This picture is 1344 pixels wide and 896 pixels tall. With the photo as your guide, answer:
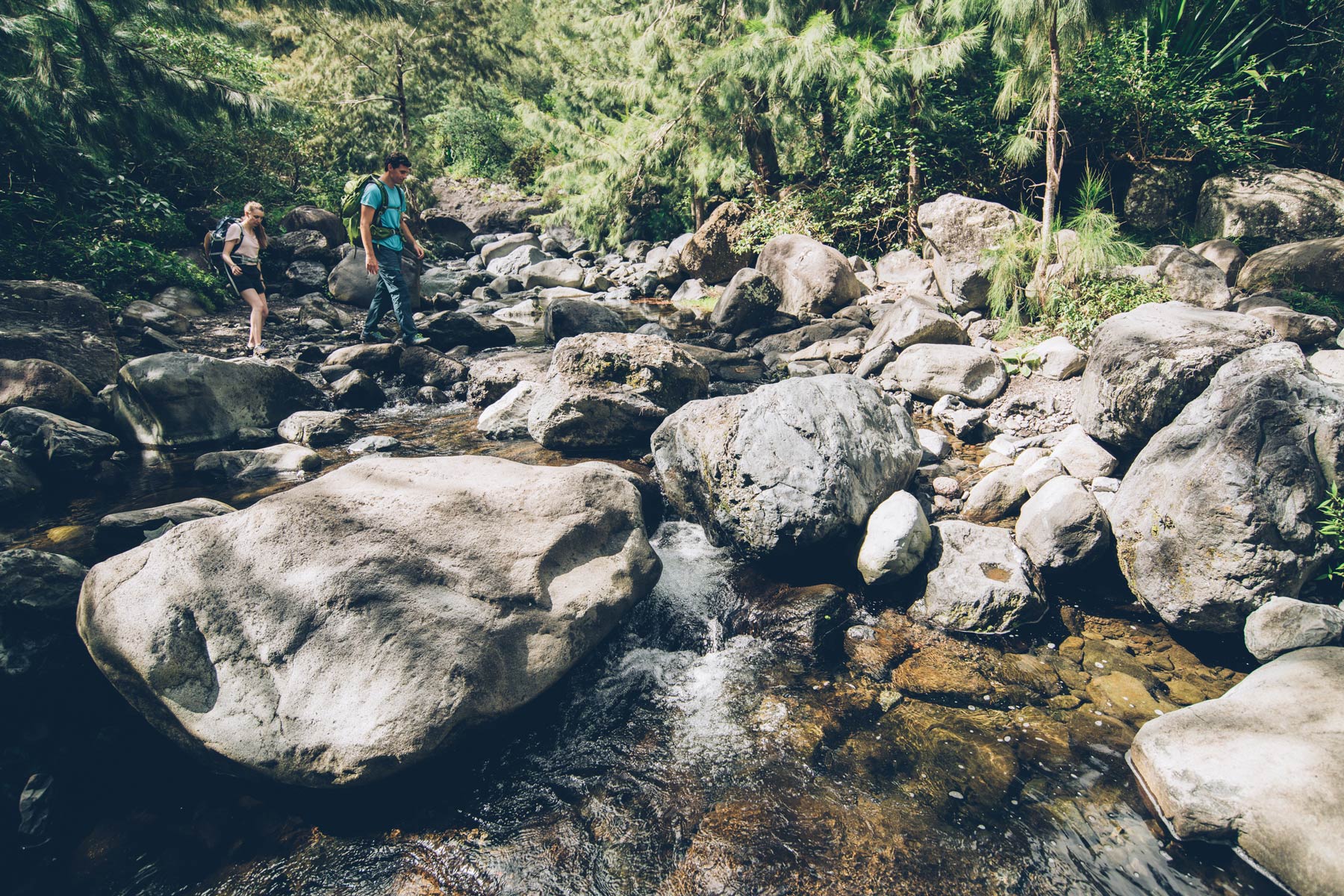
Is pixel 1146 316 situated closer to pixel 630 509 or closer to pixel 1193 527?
pixel 1193 527

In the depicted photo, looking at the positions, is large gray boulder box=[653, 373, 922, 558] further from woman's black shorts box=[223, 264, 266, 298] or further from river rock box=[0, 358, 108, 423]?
woman's black shorts box=[223, 264, 266, 298]

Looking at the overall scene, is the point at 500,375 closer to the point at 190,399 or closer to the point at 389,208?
the point at 389,208

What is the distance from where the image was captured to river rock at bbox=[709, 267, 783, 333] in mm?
10219

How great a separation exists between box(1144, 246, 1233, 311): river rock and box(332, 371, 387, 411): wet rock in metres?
9.29

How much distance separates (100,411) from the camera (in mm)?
6480

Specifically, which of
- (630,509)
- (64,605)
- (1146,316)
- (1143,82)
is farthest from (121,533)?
(1143,82)

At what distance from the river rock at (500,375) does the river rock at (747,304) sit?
341 centimetres

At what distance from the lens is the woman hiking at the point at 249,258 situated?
25.3ft

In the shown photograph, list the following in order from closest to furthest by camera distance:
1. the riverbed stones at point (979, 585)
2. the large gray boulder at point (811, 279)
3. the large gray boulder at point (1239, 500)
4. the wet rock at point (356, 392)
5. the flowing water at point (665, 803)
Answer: the flowing water at point (665, 803) < the large gray boulder at point (1239, 500) < the riverbed stones at point (979, 585) < the wet rock at point (356, 392) < the large gray boulder at point (811, 279)

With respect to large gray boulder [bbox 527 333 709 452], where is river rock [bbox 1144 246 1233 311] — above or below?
above

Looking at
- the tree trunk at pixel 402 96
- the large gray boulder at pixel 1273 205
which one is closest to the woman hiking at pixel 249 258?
the tree trunk at pixel 402 96

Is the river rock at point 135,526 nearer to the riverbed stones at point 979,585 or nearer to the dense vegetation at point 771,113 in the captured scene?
the riverbed stones at point 979,585

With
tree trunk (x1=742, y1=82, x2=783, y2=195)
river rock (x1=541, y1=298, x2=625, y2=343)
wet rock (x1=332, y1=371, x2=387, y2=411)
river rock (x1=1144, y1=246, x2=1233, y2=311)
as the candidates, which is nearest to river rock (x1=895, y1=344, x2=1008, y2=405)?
river rock (x1=1144, y1=246, x2=1233, y2=311)

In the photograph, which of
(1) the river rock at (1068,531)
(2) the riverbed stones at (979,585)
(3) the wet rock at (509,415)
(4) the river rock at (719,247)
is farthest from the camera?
(4) the river rock at (719,247)
